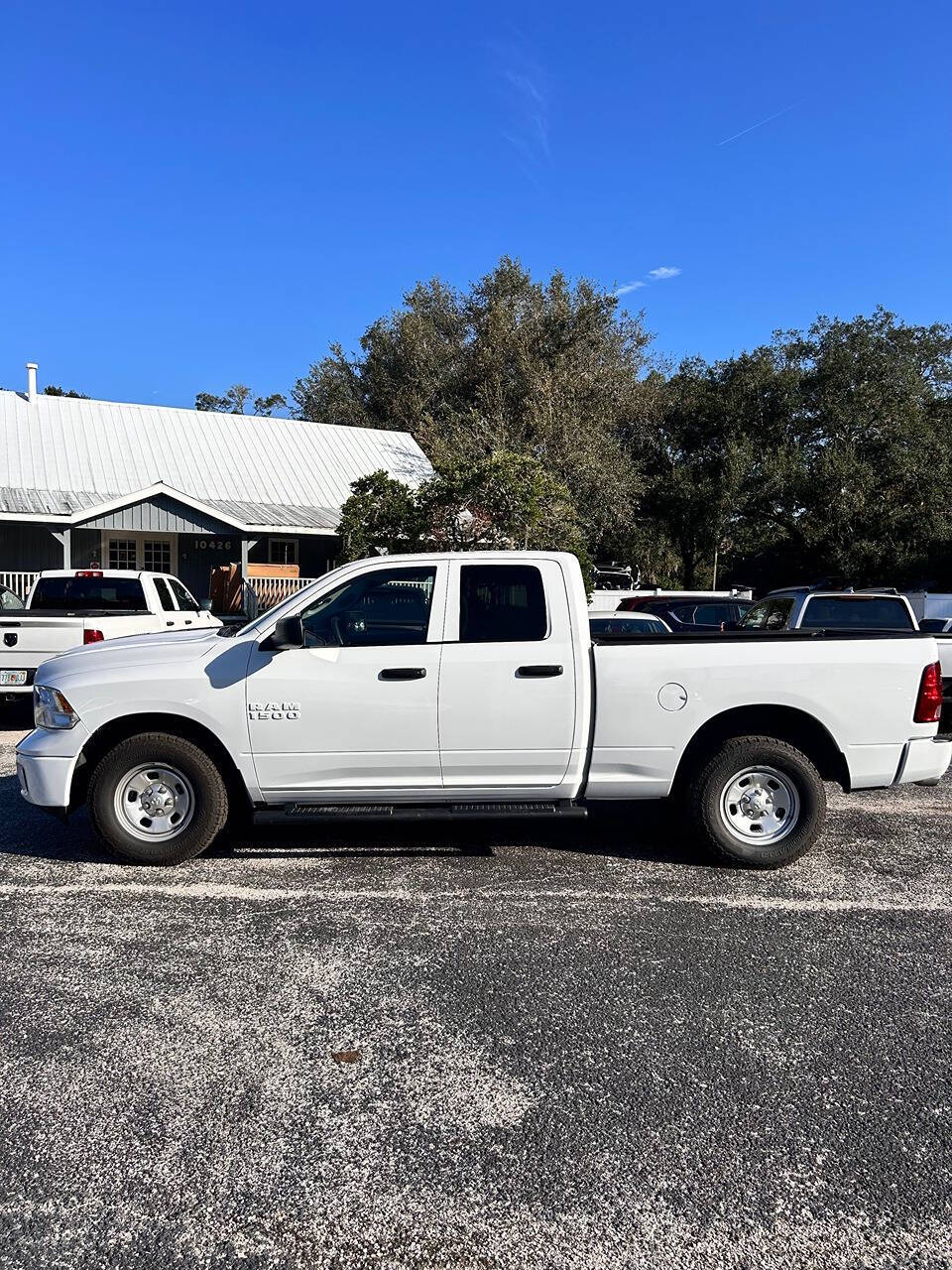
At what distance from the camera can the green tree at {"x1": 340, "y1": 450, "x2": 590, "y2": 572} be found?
1845 cm

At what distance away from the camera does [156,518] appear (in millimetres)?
21125

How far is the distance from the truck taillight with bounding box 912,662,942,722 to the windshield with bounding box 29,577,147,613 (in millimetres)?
10178

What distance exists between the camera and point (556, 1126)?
10.4ft

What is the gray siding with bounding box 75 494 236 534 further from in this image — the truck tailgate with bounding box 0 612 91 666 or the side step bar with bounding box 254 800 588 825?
the side step bar with bounding box 254 800 588 825

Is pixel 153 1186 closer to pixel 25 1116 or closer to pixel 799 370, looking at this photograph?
pixel 25 1116

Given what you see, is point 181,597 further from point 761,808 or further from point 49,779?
point 761,808

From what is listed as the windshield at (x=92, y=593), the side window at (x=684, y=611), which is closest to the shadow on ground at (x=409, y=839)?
the windshield at (x=92, y=593)

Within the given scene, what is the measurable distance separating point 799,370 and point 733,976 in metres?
34.0

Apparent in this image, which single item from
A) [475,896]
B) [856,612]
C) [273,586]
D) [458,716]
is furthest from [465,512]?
[475,896]

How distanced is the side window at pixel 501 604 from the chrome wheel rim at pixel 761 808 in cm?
157

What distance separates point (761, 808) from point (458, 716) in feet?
6.53

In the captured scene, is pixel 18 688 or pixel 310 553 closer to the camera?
pixel 18 688

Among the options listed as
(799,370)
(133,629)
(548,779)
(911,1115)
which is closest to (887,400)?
(799,370)

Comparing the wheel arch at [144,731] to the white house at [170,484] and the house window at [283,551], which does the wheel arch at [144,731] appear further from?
the house window at [283,551]
